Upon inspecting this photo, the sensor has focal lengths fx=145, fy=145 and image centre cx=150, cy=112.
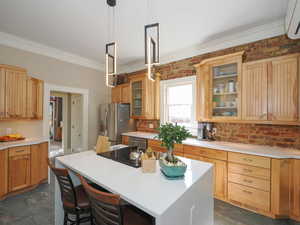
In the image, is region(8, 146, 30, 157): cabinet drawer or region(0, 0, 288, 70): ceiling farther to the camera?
region(8, 146, 30, 157): cabinet drawer

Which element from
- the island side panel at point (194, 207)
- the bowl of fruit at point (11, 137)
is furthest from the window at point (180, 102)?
the bowl of fruit at point (11, 137)

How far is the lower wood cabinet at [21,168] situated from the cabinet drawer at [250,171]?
3653 mm

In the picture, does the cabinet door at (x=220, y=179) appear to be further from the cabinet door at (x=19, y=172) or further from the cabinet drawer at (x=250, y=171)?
the cabinet door at (x=19, y=172)

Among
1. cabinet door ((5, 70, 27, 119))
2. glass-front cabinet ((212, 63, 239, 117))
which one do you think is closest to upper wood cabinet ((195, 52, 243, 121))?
glass-front cabinet ((212, 63, 239, 117))

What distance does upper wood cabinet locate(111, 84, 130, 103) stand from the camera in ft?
14.4

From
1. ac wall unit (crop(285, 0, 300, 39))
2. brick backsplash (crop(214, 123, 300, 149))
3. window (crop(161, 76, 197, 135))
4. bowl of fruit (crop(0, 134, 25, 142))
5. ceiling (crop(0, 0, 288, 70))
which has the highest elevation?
ceiling (crop(0, 0, 288, 70))

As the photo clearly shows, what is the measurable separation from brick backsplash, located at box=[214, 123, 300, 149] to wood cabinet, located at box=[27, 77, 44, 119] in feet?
13.0

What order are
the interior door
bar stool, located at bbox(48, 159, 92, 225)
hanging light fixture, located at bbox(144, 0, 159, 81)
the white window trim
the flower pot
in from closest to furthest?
the flower pot → bar stool, located at bbox(48, 159, 92, 225) → hanging light fixture, located at bbox(144, 0, 159, 81) → the white window trim → the interior door

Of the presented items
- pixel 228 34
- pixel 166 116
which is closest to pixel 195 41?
pixel 228 34

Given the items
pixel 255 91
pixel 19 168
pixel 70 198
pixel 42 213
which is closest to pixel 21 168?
pixel 19 168

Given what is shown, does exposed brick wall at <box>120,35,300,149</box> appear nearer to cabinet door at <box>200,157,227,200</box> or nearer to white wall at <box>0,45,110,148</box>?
cabinet door at <box>200,157,227,200</box>

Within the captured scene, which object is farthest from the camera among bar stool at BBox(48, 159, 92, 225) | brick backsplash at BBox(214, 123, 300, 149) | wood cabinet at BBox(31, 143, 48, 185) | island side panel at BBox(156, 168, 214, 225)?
wood cabinet at BBox(31, 143, 48, 185)

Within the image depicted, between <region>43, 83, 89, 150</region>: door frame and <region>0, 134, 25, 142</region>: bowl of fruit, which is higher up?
<region>43, 83, 89, 150</region>: door frame

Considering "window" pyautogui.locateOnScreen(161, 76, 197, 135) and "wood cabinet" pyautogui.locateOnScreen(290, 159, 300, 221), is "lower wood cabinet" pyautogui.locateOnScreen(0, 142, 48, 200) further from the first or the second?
"wood cabinet" pyautogui.locateOnScreen(290, 159, 300, 221)
